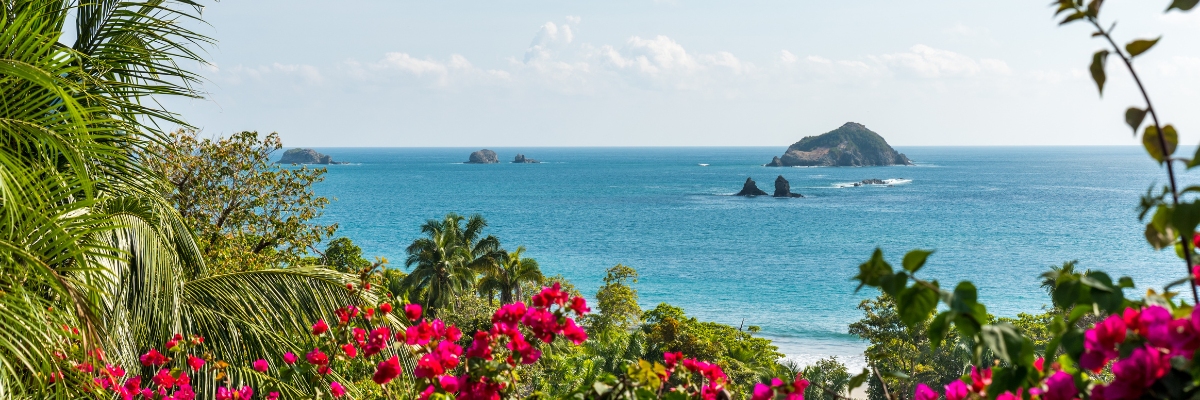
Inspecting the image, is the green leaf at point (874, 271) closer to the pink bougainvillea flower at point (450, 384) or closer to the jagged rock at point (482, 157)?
the pink bougainvillea flower at point (450, 384)

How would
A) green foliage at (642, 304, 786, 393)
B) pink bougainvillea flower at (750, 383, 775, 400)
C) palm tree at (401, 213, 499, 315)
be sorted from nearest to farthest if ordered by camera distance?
pink bougainvillea flower at (750, 383, 775, 400) → green foliage at (642, 304, 786, 393) → palm tree at (401, 213, 499, 315)

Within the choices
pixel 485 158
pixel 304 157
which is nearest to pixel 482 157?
pixel 485 158

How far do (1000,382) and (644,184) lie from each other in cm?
11949

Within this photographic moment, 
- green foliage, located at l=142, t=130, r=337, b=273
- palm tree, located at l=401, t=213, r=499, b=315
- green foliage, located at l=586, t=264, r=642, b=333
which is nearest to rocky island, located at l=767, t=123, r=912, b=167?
green foliage, located at l=586, t=264, r=642, b=333

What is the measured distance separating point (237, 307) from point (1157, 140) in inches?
165

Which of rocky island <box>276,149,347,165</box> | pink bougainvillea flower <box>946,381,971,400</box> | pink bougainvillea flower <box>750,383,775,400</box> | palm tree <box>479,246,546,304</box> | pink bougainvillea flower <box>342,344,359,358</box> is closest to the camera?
pink bougainvillea flower <box>946,381,971,400</box>

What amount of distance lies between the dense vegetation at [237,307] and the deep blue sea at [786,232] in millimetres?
19144

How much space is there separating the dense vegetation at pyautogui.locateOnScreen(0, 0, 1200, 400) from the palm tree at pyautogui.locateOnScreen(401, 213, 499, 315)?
25640mm

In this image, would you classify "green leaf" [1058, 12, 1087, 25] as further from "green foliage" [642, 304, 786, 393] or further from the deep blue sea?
"green foliage" [642, 304, 786, 393]

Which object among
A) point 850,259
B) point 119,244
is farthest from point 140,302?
point 850,259

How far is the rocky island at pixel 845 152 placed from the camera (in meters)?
162

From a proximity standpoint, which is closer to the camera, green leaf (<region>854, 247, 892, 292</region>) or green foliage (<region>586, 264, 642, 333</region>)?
green leaf (<region>854, 247, 892, 292</region>)

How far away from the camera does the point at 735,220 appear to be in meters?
79.4

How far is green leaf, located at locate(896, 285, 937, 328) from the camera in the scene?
4.79 feet
